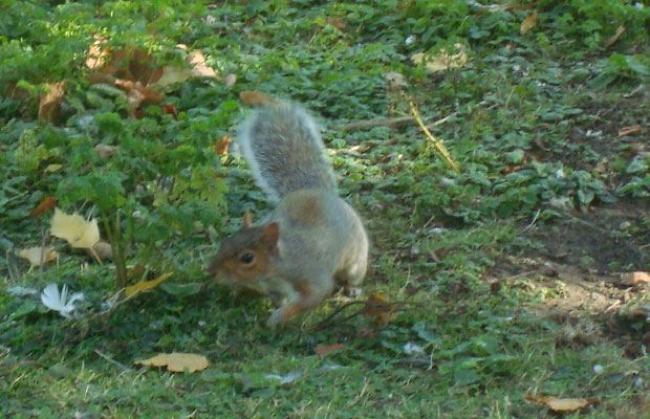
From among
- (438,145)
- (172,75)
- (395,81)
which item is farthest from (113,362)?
(395,81)

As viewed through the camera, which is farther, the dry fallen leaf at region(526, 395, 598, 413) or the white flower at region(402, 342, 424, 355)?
the white flower at region(402, 342, 424, 355)

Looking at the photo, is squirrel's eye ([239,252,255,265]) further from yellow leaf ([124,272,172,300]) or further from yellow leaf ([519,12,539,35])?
yellow leaf ([519,12,539,35])

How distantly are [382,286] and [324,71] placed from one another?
205 centimetres

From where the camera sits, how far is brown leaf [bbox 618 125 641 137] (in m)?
5.84

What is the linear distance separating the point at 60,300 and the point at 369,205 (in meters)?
1.46

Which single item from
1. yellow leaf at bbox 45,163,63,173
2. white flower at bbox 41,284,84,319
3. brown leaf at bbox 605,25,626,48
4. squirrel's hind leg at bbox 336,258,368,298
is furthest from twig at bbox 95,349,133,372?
brown leaf at bbox 605,25,626,48

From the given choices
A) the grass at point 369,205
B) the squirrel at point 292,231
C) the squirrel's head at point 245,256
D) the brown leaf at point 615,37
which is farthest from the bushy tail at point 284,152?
the brown leaf at point 615,37

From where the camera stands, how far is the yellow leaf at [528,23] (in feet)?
22.5

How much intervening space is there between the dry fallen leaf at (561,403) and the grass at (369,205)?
0.02 m

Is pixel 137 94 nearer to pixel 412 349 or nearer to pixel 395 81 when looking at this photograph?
pixel 395 81

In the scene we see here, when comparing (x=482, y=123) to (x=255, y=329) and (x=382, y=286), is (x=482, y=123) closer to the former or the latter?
(x=382, y=286)

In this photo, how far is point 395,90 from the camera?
20.7ft

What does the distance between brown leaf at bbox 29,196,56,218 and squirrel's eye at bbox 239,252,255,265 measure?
110 centimetres

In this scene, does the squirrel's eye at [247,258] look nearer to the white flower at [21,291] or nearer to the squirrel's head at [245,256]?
the squirrel's head at [245,256]
